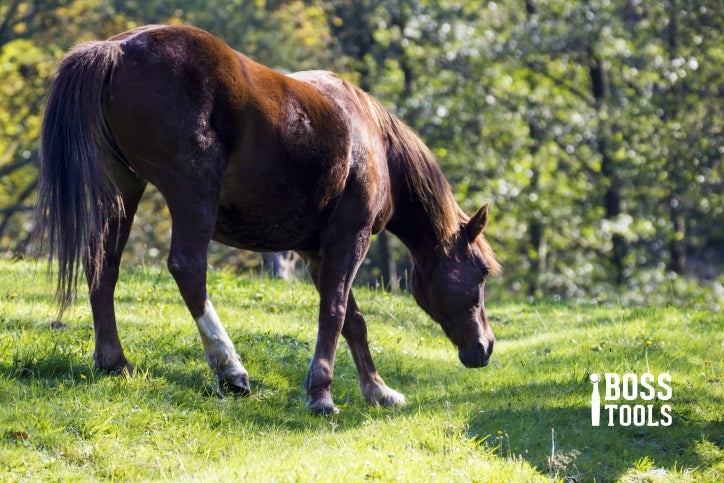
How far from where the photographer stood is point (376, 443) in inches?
199

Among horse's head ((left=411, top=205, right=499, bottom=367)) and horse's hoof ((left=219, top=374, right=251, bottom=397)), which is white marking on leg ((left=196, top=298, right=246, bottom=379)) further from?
horse's head ((left=411, top=205, right=499, bottom=367))

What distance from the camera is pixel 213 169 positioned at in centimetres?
519

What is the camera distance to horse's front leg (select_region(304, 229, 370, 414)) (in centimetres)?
570

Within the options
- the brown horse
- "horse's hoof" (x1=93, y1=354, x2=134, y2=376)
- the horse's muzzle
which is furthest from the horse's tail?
the horse's muzzle

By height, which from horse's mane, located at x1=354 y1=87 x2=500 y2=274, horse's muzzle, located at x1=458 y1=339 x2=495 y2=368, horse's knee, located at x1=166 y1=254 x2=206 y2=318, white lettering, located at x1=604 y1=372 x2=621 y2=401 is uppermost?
horse's mane, located at x1=354 y1=87 x2=500 y2=274

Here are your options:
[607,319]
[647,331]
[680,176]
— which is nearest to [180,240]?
[647,331]

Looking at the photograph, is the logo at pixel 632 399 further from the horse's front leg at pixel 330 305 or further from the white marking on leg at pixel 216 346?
the white marking on leg at pixel 216 346

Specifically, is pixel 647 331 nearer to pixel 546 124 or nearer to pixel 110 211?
pixel 110 211

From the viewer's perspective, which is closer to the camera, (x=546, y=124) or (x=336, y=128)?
(x=336, y=128)

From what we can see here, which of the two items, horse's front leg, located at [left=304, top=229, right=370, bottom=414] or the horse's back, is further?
horse's front leg, located at [left=304, top=229, right=370, bottom=414]

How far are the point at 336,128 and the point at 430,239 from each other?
1.46m

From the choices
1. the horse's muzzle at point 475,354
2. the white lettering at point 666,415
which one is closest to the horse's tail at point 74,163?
the horse's muzzle at point 475,354

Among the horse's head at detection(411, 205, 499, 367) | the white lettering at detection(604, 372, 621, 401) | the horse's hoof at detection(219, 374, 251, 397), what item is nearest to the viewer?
the horse's hoof at detection(219, 374, 251, 397)

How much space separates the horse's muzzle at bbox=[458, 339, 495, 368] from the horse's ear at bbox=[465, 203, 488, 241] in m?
0.89
